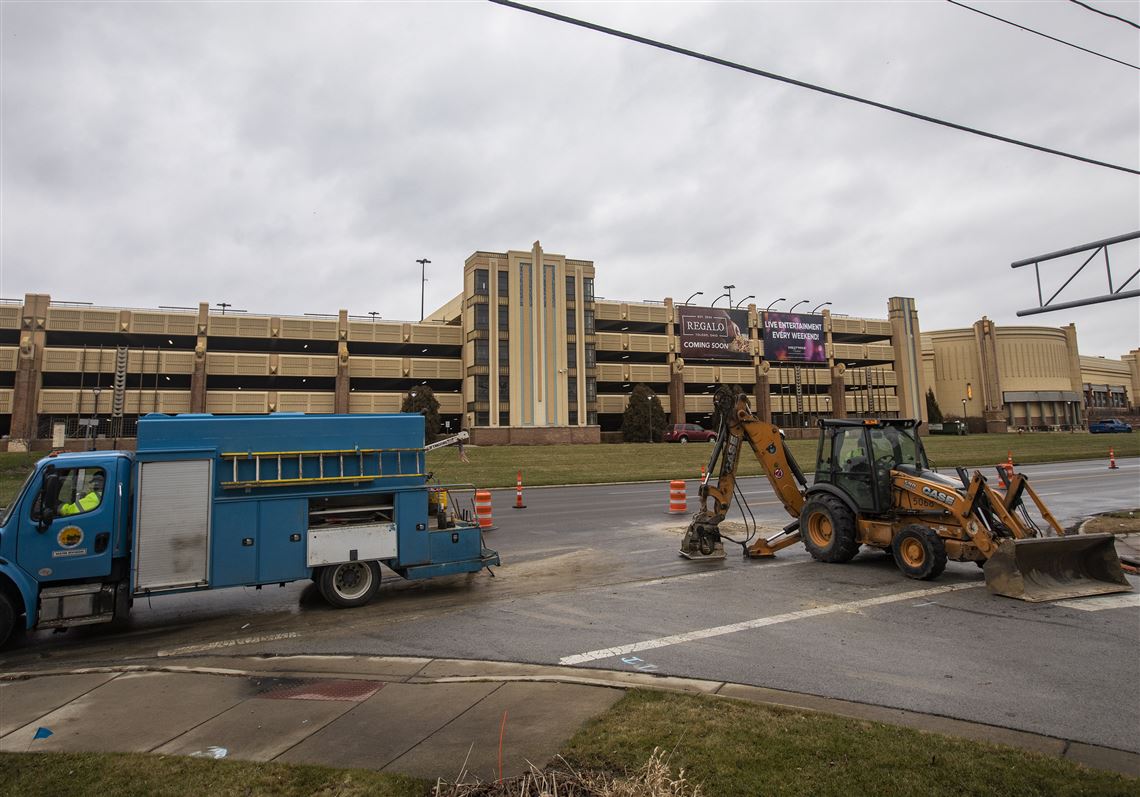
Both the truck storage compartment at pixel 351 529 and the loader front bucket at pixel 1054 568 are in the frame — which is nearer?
the truck storage compartment at pixel 351 529

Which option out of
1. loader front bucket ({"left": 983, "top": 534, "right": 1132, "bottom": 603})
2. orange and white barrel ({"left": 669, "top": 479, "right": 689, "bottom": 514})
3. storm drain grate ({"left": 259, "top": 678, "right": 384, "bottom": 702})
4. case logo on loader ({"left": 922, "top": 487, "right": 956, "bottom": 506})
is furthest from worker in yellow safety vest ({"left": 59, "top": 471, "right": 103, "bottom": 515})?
orange and white barrel ({"left": 669, "top": 479, "right": 689, "bottom": 514})

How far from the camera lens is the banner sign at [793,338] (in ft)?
225

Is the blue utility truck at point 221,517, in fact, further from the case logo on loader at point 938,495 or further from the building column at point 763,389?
the building column at point 763,389

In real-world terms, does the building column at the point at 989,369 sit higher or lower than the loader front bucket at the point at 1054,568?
higher

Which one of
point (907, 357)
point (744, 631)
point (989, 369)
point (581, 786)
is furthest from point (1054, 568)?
point (989, 369)

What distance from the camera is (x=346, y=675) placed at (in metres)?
6.20

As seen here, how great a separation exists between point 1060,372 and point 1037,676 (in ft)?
327

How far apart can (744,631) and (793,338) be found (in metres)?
66.4

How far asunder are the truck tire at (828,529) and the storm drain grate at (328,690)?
8.17m

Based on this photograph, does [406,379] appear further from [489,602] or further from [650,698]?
[650,698]

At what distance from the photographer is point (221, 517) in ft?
26.6

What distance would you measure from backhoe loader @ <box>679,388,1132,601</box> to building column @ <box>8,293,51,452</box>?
186 ft

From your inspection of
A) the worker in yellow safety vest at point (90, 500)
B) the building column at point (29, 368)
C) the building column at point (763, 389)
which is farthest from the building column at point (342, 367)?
the worker in yellow safety vest at point (90, 500)

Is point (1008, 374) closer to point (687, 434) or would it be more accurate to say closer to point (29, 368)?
point (687, 434)
